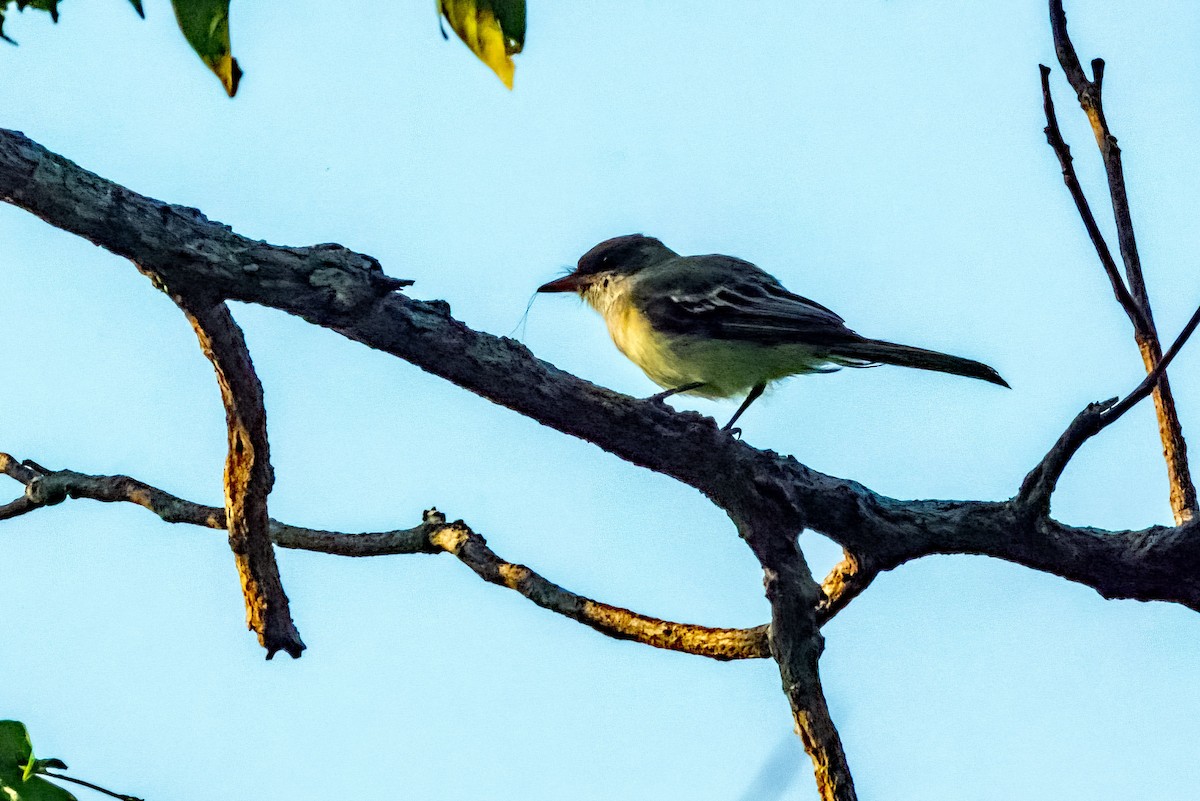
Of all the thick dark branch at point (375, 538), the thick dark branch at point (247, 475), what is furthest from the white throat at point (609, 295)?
the thick dark branch at point (247, 475)

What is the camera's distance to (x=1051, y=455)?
3709 mm

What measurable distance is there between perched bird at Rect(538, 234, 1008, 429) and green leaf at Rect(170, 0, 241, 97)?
3.59 meters

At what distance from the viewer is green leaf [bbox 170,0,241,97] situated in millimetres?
2615

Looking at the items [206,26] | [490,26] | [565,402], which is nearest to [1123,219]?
[565,402]

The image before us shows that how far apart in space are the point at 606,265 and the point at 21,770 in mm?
5304

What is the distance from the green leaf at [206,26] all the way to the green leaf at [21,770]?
156 centimetres

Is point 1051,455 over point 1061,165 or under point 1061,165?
under

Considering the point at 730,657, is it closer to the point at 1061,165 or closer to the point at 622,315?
the point at 1061,165

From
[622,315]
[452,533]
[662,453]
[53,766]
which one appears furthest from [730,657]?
[622,315]

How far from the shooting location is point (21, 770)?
9.12 ft

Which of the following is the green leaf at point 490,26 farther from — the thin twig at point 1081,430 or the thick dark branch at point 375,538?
the thick dark branch at point 375,538

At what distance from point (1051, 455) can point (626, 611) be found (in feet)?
4.96

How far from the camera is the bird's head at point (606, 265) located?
755 cm

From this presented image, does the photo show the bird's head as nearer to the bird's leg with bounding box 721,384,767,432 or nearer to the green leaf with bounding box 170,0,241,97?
the bird's leg with bounding box 721,384,767,432
